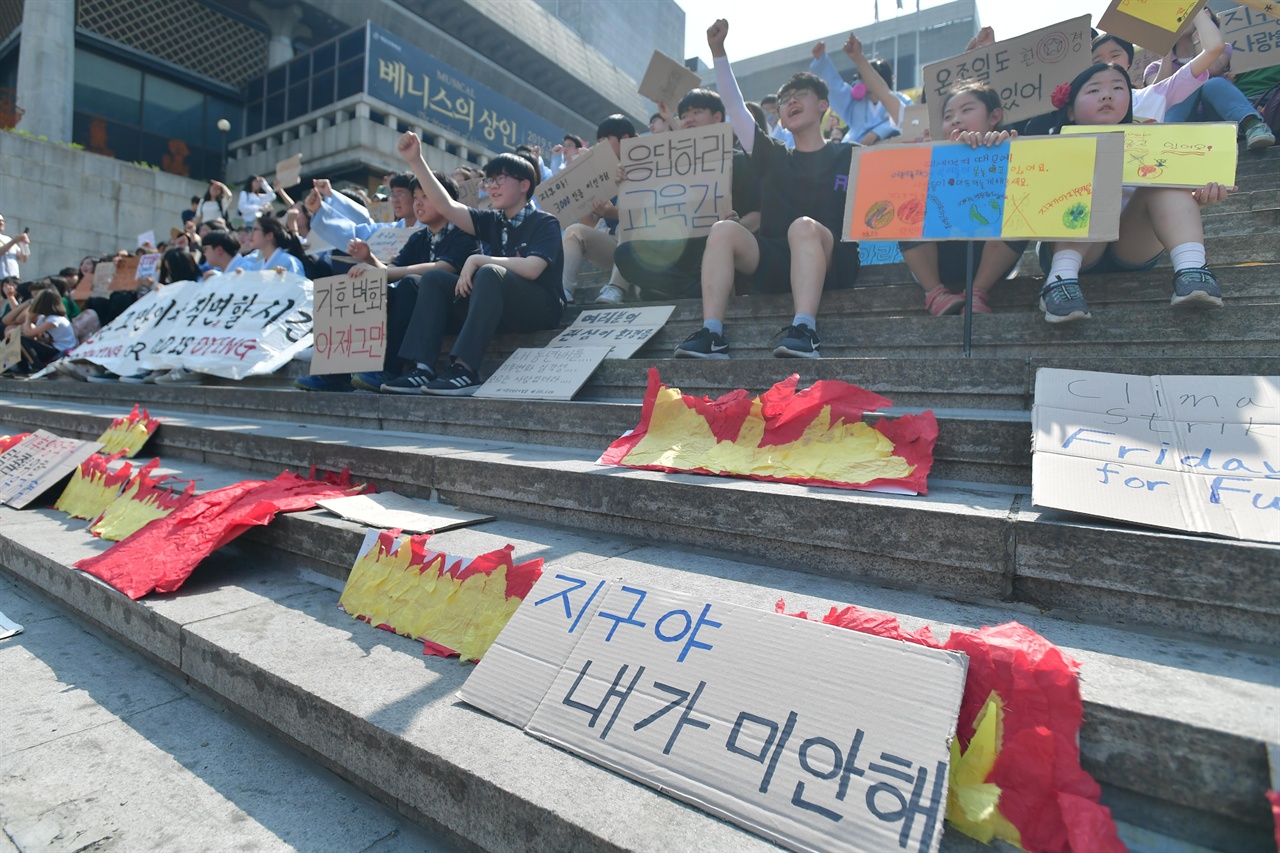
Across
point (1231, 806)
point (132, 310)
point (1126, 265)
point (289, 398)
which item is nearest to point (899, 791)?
point (1231, 806)

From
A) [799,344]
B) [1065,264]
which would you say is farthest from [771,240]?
[1065,264]

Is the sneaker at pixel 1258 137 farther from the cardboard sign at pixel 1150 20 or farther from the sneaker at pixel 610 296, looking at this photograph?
the sneaker at pixel 610 296

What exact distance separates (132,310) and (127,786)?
7.40m

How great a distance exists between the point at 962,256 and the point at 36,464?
4922 mm

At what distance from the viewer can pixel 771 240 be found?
12.5 feet

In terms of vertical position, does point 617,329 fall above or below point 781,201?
below

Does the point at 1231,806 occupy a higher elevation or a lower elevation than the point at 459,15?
lower

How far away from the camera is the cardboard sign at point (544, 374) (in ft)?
11.3

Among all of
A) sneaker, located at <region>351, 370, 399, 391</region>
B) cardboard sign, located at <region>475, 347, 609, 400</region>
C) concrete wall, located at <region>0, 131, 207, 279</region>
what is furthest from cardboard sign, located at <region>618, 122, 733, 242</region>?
concrete wall, located at <region>0, 131, 207, 279</region>

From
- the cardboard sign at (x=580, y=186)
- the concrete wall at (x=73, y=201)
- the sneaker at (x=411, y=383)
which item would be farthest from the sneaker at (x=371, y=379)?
the concrete wall at (x=73, y=201)

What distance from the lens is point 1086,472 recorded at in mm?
1642

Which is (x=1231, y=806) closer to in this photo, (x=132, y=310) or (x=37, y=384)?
(x=132, y=310)

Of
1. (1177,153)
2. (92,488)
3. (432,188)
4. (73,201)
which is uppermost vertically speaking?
(73,201)

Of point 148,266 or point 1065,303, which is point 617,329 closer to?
point 1065,303
